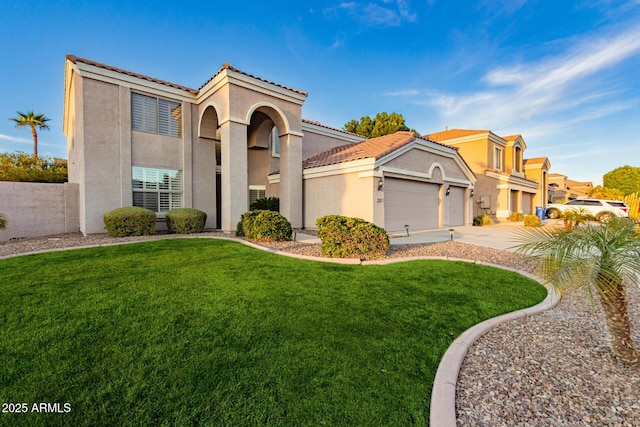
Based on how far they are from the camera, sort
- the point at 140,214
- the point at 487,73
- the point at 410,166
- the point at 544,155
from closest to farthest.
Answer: the point at 140,214 < the point at 410,166 < the point at 487,73 < the point at 544,155

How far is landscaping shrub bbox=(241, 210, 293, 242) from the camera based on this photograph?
374 inches

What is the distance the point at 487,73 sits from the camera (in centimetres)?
1440

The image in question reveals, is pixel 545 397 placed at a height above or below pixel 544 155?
below

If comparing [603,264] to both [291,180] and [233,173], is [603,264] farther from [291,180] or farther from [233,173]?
[291,180]

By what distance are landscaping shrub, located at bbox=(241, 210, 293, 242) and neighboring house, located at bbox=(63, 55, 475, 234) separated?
72.7 inches

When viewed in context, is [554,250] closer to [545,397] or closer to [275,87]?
[545,397]

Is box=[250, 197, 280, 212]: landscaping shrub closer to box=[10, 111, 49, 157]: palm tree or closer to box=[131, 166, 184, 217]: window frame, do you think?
box=[131, 166, 184, 217]: window frame

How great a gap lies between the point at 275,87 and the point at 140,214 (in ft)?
25.5

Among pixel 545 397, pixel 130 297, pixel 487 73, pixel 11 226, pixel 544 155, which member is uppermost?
pixel 487 73

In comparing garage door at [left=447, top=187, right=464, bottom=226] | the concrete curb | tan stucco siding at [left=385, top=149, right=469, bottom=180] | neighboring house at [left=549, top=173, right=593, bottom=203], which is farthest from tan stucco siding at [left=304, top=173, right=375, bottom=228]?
neighboring house at [left=549, top=173, right=593, bottom=203]

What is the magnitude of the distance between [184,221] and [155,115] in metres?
5.09

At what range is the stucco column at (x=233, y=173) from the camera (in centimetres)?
1127

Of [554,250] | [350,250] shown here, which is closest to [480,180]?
[350,250]

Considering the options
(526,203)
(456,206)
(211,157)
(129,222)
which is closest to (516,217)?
(526,203)
